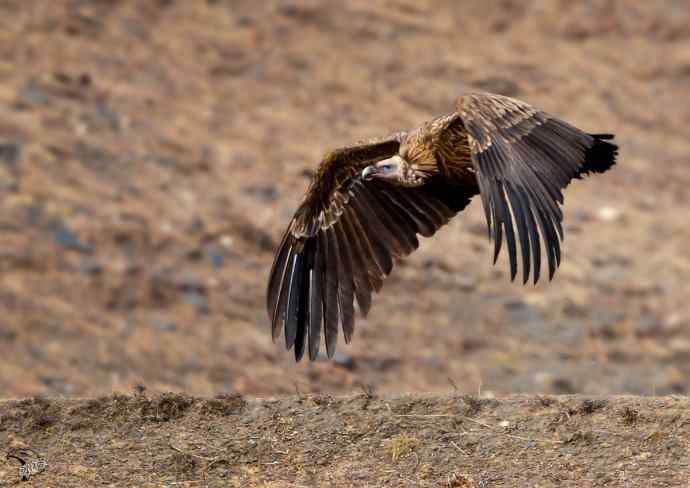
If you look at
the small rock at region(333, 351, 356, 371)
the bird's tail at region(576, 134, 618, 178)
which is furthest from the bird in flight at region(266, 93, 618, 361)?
the small rock at region(333, 351, 356, 371)

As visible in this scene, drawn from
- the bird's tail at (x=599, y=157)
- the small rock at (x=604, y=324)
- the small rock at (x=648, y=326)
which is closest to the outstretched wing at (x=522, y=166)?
the bird's tail at (x=599, y=157)

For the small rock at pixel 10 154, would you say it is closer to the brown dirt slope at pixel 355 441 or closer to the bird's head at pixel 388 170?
the bird's head at pixel 388 170

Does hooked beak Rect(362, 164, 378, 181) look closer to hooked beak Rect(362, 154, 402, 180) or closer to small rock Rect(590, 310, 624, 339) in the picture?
hooked beak Rect(362, 154, 402, 180)

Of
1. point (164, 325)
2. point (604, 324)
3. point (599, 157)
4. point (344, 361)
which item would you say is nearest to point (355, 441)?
point (599, 157)

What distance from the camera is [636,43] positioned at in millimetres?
16672

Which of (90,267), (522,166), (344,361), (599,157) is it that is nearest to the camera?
(522,166)

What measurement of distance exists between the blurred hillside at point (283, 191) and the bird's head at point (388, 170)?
3.18 metres

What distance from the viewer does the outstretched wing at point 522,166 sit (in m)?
5.61

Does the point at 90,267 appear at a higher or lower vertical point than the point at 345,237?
higher

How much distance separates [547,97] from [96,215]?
578 centimetres

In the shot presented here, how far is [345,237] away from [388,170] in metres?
0.57

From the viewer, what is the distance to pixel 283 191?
1339 cm

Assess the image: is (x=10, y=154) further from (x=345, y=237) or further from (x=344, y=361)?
(x=345, y=237)

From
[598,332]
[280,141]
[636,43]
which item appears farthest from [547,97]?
[598,332]
